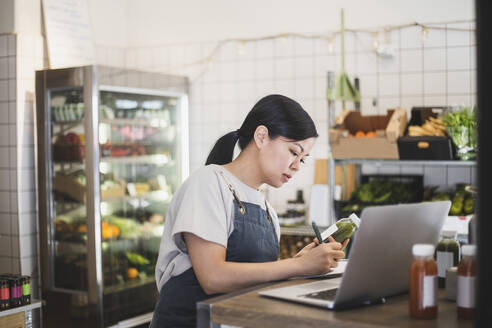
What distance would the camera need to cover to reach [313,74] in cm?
516

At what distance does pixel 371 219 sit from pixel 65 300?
3505 mm

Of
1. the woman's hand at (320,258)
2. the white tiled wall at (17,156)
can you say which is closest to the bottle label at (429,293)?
the woman's hand at (320,258)

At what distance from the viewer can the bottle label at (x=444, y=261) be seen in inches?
80.2

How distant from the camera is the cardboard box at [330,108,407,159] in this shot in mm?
4199

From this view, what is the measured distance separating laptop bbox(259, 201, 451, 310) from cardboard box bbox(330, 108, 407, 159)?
91.4 inches

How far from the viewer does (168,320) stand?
2.07m

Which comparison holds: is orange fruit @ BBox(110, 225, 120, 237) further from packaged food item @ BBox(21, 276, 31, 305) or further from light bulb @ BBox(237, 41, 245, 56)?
light bulb @ BBox(237, 41, 245, 56)

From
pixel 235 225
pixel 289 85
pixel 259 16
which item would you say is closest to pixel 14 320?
pixel 235 225

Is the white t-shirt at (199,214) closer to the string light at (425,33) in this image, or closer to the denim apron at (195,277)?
the denim apron at (195,277)

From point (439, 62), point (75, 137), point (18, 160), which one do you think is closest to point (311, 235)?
point (439, 62)

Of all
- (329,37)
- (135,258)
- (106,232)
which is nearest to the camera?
(106,232)

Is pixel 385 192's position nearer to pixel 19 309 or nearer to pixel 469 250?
pixel 19 309

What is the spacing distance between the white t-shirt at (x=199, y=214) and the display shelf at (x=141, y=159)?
2796 millimetres

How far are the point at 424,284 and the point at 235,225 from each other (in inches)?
28.1
